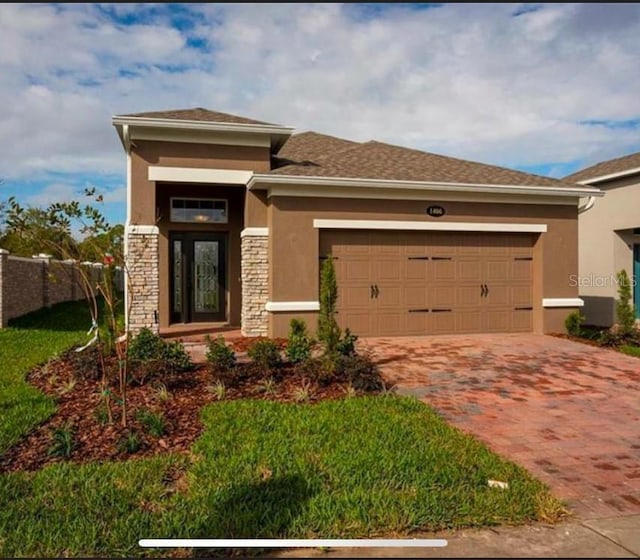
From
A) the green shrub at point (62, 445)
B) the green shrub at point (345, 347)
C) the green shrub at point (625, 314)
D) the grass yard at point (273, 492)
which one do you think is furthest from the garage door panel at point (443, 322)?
the green shrub at point (62, 445)

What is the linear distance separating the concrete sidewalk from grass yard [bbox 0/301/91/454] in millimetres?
3610

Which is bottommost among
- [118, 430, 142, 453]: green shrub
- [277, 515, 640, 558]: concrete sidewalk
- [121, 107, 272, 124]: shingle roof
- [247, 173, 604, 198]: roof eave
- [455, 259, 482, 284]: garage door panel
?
[277, 515, 640, 558]: concrete sidewalk

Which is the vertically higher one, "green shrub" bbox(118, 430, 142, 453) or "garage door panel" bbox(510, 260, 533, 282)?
"garage door panel" bbox(510, 260, 533, 282)

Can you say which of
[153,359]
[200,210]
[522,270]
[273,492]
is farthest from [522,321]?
[273,492]

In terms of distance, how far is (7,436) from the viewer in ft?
17.0

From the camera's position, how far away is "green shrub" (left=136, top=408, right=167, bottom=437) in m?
5.17

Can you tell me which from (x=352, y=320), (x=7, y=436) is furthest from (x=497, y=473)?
(x=352, y=320)

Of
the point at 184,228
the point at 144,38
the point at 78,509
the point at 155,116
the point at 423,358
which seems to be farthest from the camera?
the point at 184,228

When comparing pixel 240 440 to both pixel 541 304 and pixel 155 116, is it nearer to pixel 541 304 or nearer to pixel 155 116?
pixel 155 116

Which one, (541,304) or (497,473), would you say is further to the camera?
(541,304)

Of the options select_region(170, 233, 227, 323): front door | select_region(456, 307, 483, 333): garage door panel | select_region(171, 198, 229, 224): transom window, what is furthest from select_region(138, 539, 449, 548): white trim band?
select_region(171, 198, 229, 224): transom window

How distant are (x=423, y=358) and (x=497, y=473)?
5144mm

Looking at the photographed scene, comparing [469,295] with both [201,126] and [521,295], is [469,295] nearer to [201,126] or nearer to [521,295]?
[521,295]

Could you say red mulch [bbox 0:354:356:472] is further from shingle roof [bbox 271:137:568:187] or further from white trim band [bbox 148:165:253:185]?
shingle roof [bbox 271:137:568:187]
